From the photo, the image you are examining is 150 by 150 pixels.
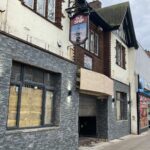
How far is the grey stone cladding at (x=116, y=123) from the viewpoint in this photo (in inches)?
659

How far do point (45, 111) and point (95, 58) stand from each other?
19.8ft

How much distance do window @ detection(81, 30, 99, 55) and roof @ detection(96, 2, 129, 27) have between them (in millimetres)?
2296

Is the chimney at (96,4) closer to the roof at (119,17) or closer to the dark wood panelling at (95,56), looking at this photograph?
the roof at (119,17)

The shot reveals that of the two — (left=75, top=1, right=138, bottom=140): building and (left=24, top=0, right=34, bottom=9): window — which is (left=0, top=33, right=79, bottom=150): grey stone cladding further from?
(left=24, top=0, right=34, bottom=9): window

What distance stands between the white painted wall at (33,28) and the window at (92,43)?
2.78 meters

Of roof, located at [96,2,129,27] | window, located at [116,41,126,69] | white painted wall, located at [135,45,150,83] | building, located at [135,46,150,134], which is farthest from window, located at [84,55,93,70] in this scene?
white painted wall, located at [135,45,150,83]

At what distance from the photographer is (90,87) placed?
13.3 metres

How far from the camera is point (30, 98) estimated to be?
33.0 ft

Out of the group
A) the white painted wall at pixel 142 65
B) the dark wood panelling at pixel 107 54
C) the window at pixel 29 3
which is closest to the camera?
the window at pixel 29 3

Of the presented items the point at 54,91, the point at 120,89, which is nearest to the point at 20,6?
the point at 54,91

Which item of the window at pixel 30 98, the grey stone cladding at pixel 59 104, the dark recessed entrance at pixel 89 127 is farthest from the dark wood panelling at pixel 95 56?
the dark recessed entrance at pixel 89 127

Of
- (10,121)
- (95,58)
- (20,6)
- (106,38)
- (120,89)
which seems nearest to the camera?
(10,121)

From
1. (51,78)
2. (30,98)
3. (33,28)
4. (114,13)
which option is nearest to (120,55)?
(114,13)

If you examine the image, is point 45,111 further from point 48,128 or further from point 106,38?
point 106,38
